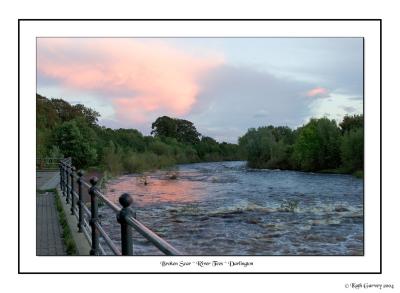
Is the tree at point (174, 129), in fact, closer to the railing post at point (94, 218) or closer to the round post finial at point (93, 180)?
the round post finial at point (93, 180)

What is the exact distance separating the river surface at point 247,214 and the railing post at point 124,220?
24.8 ft

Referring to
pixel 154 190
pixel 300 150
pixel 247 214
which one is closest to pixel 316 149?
pixel 300 150

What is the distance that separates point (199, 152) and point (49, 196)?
4284 millimetres

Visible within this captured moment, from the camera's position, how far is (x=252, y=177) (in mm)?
38719

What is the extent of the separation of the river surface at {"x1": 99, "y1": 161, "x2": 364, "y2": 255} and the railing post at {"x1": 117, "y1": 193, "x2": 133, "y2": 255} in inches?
298

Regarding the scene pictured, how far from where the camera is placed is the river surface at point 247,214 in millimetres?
15852

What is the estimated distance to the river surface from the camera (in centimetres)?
1585

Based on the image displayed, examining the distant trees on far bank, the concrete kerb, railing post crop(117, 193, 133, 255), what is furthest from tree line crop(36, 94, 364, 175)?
railing post crop(117, 193, 133, 255)

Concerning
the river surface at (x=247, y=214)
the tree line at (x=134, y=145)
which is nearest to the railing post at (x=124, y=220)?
the river surface at (x=247, y=214)

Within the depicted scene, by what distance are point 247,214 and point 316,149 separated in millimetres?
19733

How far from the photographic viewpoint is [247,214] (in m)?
21.5

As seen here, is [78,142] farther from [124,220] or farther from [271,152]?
[124,220]
